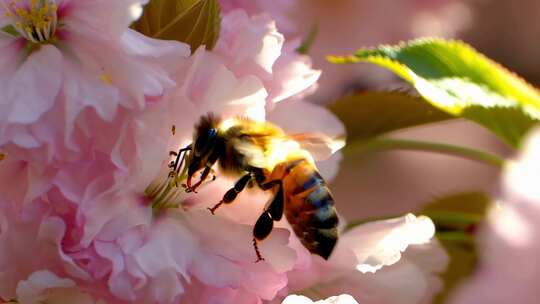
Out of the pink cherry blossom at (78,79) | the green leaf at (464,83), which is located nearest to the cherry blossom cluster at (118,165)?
the pink cherry blossom at (78,79)

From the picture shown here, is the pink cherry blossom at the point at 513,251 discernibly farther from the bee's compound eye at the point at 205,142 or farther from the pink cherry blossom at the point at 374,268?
the bee's compound eye at the point at 205,142

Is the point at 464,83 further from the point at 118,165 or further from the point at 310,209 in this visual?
the point at 118,165

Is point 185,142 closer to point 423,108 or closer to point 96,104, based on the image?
point 96,104

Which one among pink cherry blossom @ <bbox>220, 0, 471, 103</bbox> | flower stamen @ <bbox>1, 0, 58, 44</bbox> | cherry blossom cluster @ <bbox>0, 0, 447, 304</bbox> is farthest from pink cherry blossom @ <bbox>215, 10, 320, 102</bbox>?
pink cherry blossom @ <bbox>220, 0, 471, 103</bbox>

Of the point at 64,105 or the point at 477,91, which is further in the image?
the point at 477,91

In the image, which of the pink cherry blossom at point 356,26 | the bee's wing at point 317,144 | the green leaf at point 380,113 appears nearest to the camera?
the bee's wing at point 317,144

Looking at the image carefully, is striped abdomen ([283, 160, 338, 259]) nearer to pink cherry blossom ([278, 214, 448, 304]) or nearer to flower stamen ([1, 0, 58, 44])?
pink cherry blossom ([278, 214, 448, 304])

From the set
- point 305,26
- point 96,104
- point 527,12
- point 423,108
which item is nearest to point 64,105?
point 96,104
